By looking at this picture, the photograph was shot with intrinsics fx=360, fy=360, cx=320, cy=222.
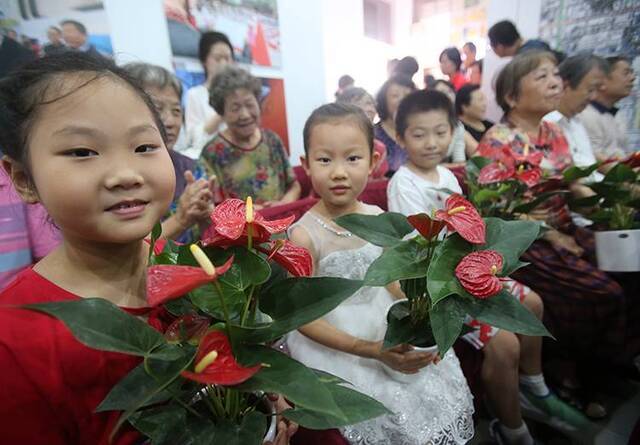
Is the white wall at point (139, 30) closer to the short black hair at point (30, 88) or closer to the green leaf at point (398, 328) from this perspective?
the short black hair at point (30, 88)

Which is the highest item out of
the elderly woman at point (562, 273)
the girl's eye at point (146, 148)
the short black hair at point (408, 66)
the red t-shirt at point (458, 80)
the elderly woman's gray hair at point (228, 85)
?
the short black hair at point (408, 66)

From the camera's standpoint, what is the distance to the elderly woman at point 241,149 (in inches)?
58.4

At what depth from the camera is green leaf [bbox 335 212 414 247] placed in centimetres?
61

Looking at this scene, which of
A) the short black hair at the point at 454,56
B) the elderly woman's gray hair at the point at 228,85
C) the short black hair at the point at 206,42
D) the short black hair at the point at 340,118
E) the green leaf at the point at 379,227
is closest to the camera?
the green leaf at the point at 379,227

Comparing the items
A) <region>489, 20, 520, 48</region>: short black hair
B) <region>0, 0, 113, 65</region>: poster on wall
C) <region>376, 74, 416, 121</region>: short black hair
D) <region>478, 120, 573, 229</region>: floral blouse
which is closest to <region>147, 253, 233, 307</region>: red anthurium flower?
<region>478, 120, 573, 229</region>: floral blouse

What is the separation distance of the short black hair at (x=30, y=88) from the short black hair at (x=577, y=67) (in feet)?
6.48

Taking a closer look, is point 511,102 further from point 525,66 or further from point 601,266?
point 601,266

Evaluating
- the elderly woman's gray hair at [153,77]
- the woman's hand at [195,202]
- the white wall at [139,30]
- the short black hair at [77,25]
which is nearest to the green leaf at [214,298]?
the woman's hand at [195,202]

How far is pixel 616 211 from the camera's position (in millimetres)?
1160

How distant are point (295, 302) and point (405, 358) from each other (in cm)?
35

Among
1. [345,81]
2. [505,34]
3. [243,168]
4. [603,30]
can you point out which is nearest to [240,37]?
[345,81]

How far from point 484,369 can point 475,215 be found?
2.20 feet

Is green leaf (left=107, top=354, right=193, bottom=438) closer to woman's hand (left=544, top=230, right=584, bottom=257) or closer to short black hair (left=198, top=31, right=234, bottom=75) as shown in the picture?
woman's hand (left=544, top=230, right=584, bottom=257)

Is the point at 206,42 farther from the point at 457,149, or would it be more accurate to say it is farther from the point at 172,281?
the point at 172,281
